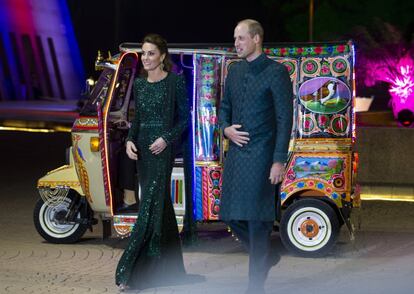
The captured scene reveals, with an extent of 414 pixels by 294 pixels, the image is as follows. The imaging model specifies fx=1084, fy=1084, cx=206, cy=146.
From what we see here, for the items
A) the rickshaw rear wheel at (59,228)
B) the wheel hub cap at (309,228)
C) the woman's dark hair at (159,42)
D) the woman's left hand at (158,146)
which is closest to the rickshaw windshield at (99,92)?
the rickshaw rear wheel at (59,228)

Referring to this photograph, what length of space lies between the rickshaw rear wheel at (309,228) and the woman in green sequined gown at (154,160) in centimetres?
180

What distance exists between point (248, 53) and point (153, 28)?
7812 centimetres

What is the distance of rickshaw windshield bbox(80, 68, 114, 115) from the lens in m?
9.74

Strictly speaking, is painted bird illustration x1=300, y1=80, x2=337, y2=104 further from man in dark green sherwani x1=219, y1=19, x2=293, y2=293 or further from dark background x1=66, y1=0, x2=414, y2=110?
dark background x1=66, y1=0, x2=414, y2=110

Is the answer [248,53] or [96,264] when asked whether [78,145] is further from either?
[248,53]

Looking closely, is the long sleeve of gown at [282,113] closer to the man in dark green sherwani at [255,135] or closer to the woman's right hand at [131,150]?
the man in dark green sherwani at [255,135]

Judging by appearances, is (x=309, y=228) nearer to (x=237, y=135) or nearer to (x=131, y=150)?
(x=131, y=150)

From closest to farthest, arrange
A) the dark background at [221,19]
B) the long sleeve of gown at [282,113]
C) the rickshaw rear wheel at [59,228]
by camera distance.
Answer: the long sleeve of gown at [282,113], the rickshaw rear wheel at [59,228], the dark background at [221,19]

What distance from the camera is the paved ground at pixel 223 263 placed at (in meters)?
8.07

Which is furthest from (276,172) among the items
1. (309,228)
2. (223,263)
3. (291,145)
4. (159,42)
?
(309,228)

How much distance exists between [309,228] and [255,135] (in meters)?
2.52

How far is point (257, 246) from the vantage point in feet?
23.9

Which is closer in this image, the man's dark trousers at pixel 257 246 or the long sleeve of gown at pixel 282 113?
the long sleeve of gown at pixel 282 113

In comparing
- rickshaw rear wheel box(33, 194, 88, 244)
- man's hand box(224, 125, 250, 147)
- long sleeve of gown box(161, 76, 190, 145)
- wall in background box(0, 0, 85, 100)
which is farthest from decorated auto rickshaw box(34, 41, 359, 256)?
wall in background box(0, 0, 85, 100)
